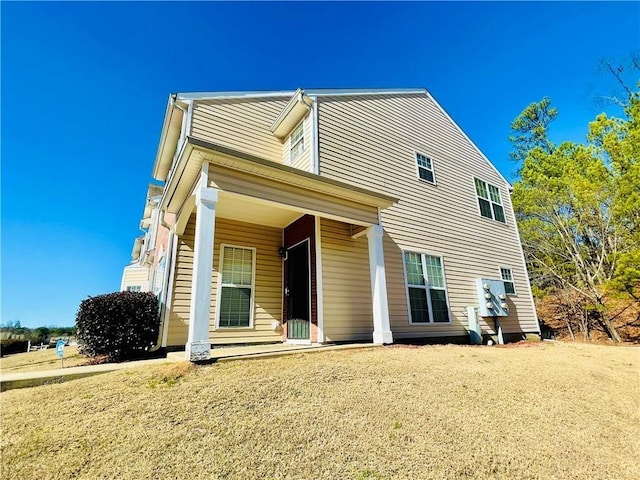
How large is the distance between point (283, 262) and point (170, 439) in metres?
5.33

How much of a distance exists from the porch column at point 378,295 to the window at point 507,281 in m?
6.64

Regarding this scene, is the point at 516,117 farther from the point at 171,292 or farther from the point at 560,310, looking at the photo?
the point at 171,292

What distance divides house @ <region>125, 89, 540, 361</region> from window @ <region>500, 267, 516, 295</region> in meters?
0.05

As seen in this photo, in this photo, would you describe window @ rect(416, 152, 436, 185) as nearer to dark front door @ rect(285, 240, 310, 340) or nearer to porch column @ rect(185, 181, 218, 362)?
dark front door @ rect(285, 240, 310, 340)

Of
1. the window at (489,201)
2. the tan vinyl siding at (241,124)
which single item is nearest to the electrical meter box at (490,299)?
the window at (489,201)

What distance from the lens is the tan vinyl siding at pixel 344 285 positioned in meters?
6.20

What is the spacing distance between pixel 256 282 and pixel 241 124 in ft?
13.8

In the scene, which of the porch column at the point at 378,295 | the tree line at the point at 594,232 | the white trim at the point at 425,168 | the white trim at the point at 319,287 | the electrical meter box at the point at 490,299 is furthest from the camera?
the tree line at the point at 594,232

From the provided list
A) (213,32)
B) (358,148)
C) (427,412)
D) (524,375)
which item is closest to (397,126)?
(358,148)

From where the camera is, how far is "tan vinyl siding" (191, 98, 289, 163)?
7.23 meters

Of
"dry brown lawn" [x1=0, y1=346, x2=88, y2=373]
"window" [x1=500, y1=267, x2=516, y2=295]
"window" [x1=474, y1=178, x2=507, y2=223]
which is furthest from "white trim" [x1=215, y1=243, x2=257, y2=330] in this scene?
"window" [x1=500, y1=267, x2=516, y2=295]

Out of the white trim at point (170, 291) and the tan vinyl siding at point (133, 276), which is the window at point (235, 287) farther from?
the tan vinyl siding at point (133, 276)

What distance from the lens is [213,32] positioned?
9.04 meters

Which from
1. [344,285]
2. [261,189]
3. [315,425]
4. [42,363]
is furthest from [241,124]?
[42,363]
